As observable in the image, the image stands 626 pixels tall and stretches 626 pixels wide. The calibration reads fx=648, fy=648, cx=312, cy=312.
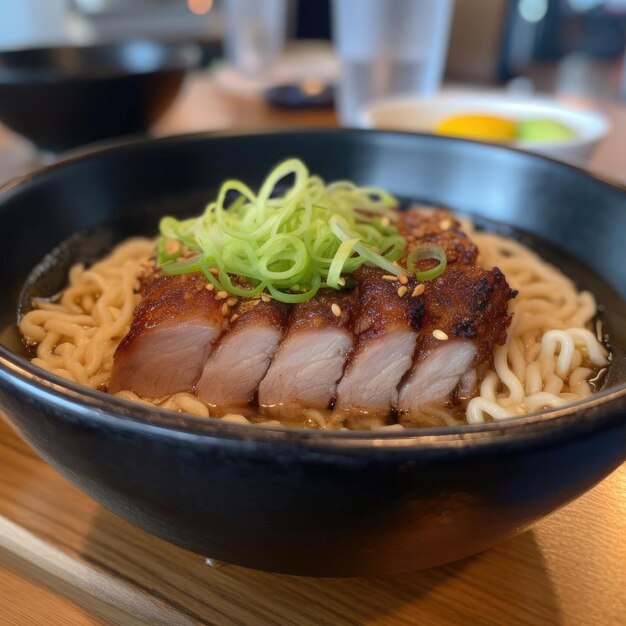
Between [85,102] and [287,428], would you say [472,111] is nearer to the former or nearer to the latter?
[85,102]

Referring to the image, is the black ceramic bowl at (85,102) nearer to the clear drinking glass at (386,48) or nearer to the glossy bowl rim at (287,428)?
the clear drinking glass at (386,48)

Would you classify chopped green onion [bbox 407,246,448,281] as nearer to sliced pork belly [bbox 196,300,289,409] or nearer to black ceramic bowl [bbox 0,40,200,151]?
sliced pork belly [bbox 196,300,289,409]

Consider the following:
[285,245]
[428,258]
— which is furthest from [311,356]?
[428,258]

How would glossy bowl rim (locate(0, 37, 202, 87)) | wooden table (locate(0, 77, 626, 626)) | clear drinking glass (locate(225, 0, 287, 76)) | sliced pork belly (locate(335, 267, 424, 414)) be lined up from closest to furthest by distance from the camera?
1. wooden table (locate(0, 77, 626, 626))
2. sliced pork belly (locate(335, 267, 424, 414))
3. glossy bowl rim (locate(0, 37, 202, 87))
4. clear drinking glass (locate(225, 0, 287, 76))

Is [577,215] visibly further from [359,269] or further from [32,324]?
[32,324]

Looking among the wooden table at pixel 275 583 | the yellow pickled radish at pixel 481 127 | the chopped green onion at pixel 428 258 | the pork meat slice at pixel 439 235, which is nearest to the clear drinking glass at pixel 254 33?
the yellow pickled radish at pixel 481 127

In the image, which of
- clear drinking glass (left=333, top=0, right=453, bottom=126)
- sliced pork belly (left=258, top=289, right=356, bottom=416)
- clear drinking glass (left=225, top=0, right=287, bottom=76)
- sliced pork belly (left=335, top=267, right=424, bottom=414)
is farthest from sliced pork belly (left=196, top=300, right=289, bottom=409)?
clear drinking glass (left=225, top=0, right=287, bottom=76)
